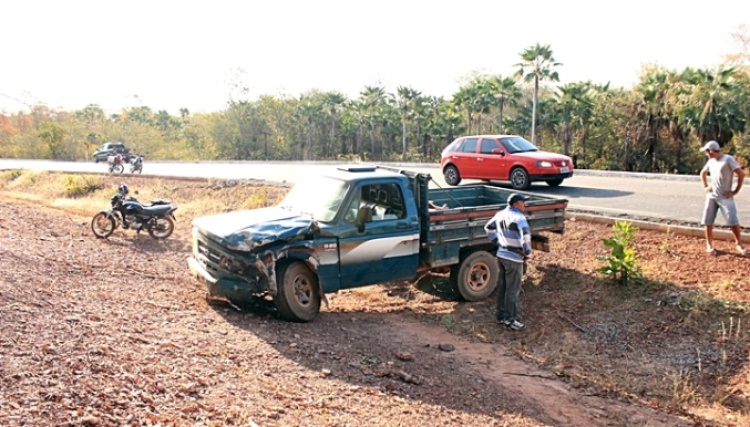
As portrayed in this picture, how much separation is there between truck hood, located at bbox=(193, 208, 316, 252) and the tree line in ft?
94.2

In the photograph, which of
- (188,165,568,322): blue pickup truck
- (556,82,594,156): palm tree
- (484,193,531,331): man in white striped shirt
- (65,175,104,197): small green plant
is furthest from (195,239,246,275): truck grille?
(556,82,594,156): palm tree

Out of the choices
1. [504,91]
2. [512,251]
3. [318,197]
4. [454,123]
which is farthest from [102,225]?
[454,123]

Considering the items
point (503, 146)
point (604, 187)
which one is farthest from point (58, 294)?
point (604, 187)

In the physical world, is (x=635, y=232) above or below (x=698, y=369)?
above

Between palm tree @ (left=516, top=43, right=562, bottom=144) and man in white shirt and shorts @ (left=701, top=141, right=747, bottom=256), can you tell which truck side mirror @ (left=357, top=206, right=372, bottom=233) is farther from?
palm tree @ (left=516, top=43, right=562, bottom=144)

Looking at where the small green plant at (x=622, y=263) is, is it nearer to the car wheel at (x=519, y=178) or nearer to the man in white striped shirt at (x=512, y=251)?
the man in white striped shirt at (x=512, y=251)

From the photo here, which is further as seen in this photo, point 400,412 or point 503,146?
point 503,146

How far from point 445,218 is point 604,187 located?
10295 mm

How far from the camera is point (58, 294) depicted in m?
6.95

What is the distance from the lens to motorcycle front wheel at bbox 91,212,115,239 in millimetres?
12688

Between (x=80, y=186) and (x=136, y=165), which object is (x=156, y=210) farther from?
(x=136, y=165)

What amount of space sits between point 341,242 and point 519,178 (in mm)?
9763

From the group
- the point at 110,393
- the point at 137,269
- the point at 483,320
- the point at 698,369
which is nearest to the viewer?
the point at 110,393

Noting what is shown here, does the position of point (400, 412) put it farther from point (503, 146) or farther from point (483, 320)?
point (503, 146)
